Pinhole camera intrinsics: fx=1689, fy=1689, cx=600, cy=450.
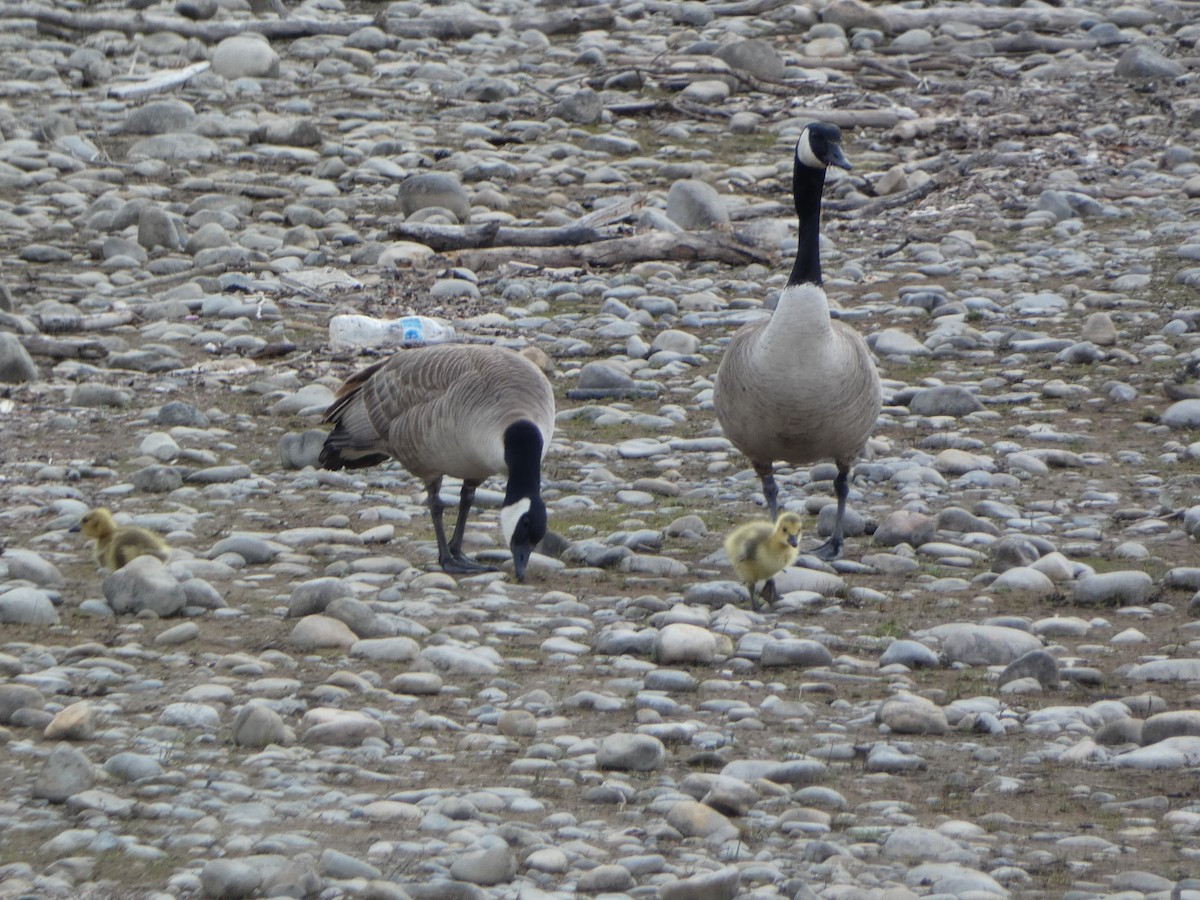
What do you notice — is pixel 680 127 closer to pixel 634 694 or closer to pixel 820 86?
pixel 820 86

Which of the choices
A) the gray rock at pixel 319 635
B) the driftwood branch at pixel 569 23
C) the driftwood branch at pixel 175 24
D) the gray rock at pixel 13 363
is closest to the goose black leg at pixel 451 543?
the gray rock at pixel 319 635

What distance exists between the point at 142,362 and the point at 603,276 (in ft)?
11.7

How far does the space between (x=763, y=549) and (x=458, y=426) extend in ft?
4.80

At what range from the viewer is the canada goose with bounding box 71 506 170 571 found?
6.88 meters

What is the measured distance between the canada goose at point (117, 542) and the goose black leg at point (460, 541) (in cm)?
123

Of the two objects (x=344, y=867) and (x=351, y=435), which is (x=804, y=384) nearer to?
(x=351, y=435)

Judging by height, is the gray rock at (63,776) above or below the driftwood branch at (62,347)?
above

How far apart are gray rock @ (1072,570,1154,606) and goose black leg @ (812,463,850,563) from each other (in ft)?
3.82

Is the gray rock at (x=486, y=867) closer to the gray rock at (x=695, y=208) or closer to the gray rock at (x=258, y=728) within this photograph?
the gray rock at (x=258, y=728)

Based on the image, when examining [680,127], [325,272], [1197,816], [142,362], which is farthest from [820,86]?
[1197,816]

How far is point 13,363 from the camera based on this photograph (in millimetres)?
9703

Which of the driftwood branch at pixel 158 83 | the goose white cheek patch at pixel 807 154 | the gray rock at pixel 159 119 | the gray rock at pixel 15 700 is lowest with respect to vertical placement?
the gray rock at pixel 15 700

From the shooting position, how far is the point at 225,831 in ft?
14.8

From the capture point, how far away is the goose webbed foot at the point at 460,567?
7.30 meters
